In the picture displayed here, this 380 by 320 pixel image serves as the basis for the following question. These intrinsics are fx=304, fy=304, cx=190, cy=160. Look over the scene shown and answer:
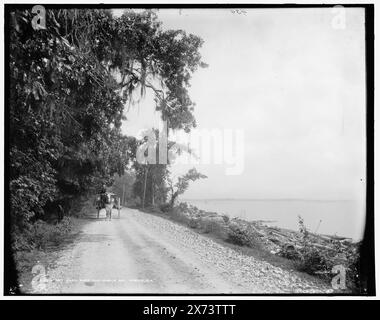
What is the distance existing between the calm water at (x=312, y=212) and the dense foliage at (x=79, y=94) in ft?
5.58

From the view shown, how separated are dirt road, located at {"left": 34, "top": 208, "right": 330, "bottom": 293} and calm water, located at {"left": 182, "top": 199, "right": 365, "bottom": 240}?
894 mm

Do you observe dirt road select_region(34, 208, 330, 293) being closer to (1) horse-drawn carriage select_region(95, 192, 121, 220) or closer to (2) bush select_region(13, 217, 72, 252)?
(1) horse-drawn carriage select_region(95, 192, 121, 220)

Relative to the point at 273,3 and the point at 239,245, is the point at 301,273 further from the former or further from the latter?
the point at 273,3

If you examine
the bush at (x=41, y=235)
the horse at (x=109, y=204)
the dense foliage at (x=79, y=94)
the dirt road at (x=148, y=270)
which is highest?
the dense foliage at (x=79, y=94)

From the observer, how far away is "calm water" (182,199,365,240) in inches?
180

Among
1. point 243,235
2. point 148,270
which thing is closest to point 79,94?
point 148,270

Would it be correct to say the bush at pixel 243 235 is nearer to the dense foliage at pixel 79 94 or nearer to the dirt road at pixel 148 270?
the dirt road at pixel 148 270

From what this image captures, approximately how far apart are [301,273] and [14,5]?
19.8 ft

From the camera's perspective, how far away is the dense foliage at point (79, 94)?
168 inches

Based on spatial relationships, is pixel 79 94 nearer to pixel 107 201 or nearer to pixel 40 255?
pixel 107 201

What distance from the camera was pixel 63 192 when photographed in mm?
5930

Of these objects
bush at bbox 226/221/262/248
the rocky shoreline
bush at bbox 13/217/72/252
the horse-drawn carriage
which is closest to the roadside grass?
bush at bbox 13/217/72/252

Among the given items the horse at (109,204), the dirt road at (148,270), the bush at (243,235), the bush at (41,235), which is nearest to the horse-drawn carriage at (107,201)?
the horse at (109,204)

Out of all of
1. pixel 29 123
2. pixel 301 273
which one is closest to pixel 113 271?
pixel 29 123
